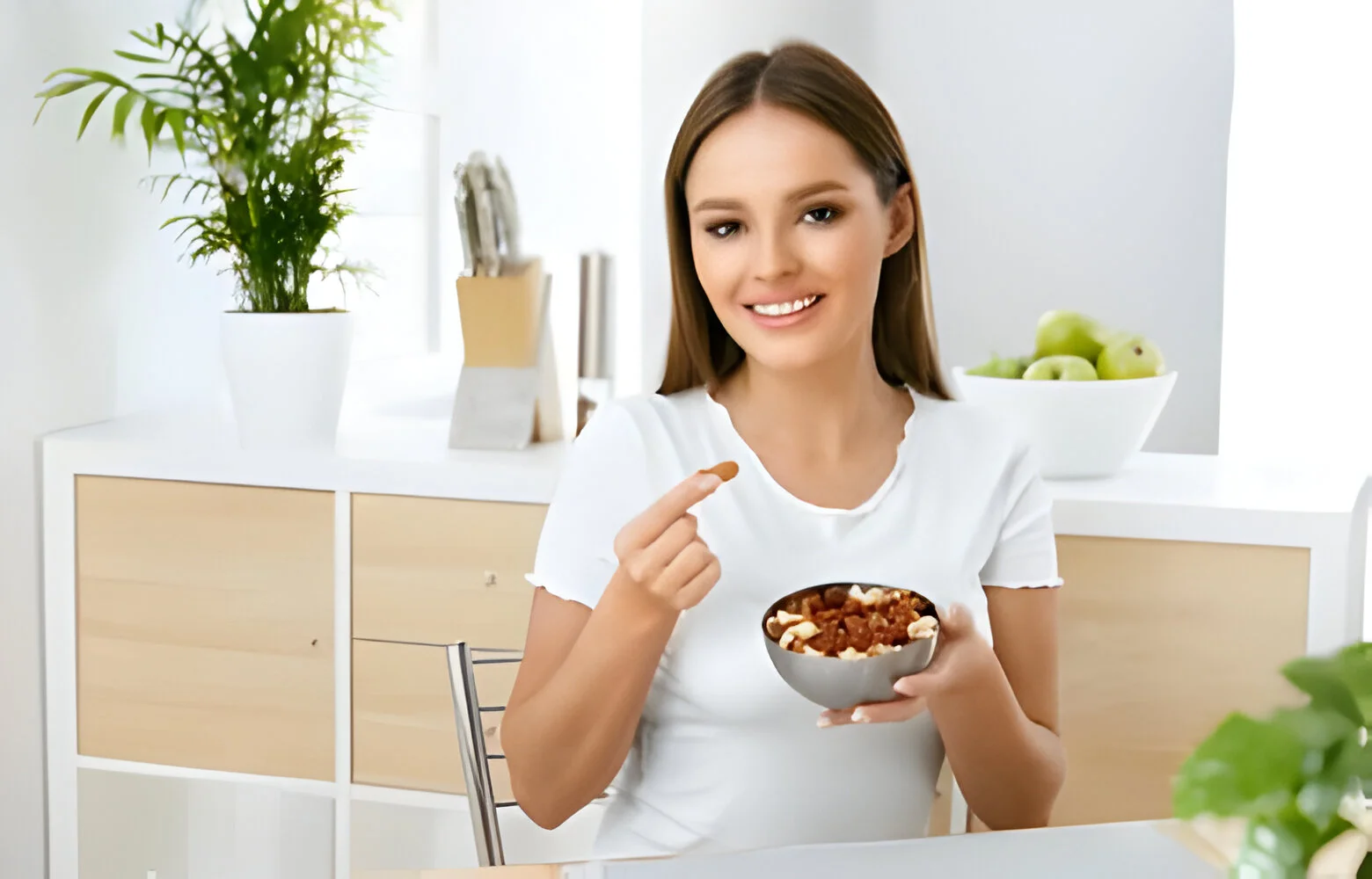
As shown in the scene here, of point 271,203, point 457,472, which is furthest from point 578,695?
point 271,203

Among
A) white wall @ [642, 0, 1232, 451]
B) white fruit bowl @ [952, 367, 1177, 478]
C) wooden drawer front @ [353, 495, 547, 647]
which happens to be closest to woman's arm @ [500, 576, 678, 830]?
wooden drawer front @ [353, 495, 547, 647]

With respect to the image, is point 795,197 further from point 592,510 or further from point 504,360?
point 504,360

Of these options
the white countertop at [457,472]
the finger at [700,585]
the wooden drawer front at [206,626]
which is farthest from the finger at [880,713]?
the wooden drawer front at [206,626]

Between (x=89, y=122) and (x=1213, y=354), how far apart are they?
69.1 inches

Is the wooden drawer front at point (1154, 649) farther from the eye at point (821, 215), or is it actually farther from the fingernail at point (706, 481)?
the fingernail at point (706, 481)

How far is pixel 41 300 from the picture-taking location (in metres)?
1.74

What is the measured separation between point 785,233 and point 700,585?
308mm

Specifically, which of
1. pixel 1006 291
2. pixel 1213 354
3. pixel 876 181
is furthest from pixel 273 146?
pixel 1213 354

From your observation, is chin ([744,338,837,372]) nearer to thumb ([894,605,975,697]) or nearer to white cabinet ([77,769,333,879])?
thumb ([894,605,975,697])

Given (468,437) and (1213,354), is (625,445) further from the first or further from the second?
(1213,354)

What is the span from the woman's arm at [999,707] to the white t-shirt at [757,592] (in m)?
0.04

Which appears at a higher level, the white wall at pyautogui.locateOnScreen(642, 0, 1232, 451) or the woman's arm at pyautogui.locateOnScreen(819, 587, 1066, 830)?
the white wall at pyautogui.locateOnScreen(642, 0, 1232, 451)

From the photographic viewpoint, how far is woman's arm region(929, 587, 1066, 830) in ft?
3.47

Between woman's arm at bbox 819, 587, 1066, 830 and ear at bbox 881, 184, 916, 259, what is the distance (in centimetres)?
32
